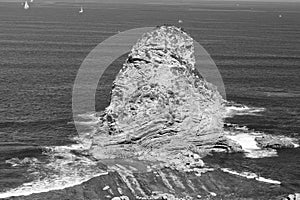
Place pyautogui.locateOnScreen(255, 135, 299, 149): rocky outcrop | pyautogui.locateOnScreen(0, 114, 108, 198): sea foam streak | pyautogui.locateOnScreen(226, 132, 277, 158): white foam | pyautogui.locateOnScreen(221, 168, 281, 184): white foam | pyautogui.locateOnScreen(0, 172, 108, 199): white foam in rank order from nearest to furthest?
pyautogui.locateOnScreen(0, 172, 108, 199): white foam → pyautogui.locateOnScreen(0, 114, 108, 198): sea foam streak → pyautogui.locateOnScreen(221, 168, 281, 184): white foam → pyautogui.locateOnScreen(226, 132, 277, 158): white foam → pyautogui.locateOnScreen(255, 135, 299, 149): rocky outcrop

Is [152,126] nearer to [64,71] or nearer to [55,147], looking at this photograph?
[55,147]

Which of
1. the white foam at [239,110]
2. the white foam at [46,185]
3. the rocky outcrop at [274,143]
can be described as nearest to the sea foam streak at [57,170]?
the white foam at [46,185]

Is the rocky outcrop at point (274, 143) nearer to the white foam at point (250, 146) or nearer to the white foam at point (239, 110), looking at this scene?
the white foam at point (250, 146)

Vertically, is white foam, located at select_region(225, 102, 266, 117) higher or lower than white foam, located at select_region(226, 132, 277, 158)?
higher

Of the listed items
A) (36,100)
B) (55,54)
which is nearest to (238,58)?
(55,54)

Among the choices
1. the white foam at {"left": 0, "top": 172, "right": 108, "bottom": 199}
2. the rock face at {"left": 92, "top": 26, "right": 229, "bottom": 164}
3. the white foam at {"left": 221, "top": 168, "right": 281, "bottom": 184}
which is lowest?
the white foam at {"left": 221, "top": 168, "right": 281, "bottom": 184}

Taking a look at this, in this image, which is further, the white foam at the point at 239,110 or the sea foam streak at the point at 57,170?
the white foam at the point at 239,110

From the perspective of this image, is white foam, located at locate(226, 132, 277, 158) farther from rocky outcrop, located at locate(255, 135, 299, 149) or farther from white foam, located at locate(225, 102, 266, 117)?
white foam, located at locate(225, 102, 266, 117)

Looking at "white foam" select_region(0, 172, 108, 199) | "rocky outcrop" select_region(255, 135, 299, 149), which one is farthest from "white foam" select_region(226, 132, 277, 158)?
"white foam" select_region(0, 172, 108, 199)
